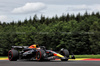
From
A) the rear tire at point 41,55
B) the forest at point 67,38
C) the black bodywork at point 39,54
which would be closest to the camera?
the rear tire at point 41,55

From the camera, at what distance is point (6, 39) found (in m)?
94.5

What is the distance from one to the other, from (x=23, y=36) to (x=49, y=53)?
78822 millimetres

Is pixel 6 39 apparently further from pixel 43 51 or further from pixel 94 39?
pixel 43 51

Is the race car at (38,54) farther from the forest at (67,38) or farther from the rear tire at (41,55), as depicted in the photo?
the forest at (67,38)

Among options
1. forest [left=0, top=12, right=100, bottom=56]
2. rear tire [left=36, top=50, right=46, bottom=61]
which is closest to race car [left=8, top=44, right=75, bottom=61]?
rear tire [left=36, top=50, right=46, bottom=61]

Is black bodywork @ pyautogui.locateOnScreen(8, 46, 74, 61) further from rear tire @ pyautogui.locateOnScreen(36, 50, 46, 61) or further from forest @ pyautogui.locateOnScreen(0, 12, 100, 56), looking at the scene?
→ forest @ pyautogui.locateOnScreen(0, 12, 100, 56)

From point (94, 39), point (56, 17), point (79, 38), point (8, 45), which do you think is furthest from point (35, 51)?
point (56, 17)

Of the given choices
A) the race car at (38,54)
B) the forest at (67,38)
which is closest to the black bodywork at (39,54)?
the race car at (38,54)

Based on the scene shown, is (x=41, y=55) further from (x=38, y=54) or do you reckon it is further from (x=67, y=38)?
(x=67, y=38)

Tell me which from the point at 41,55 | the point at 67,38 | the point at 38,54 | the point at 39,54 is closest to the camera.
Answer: the point at 41,55

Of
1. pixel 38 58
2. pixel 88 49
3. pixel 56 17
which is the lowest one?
pixel 88 49

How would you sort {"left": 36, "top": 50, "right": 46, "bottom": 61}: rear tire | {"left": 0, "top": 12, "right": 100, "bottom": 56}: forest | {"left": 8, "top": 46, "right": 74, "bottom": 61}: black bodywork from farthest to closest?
{"left": 0, "top": 12, "right": 100, "bottom": 56}: forest, {"left": 8, "top": 46, "right": 74, "bottom": 61}: black bodywork, {"left": 36, "top": 50, "right": 46, "bottom": 61}: rear tire

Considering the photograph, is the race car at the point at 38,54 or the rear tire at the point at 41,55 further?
the race car at the point at 38,54

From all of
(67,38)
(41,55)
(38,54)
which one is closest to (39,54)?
(38,54)
